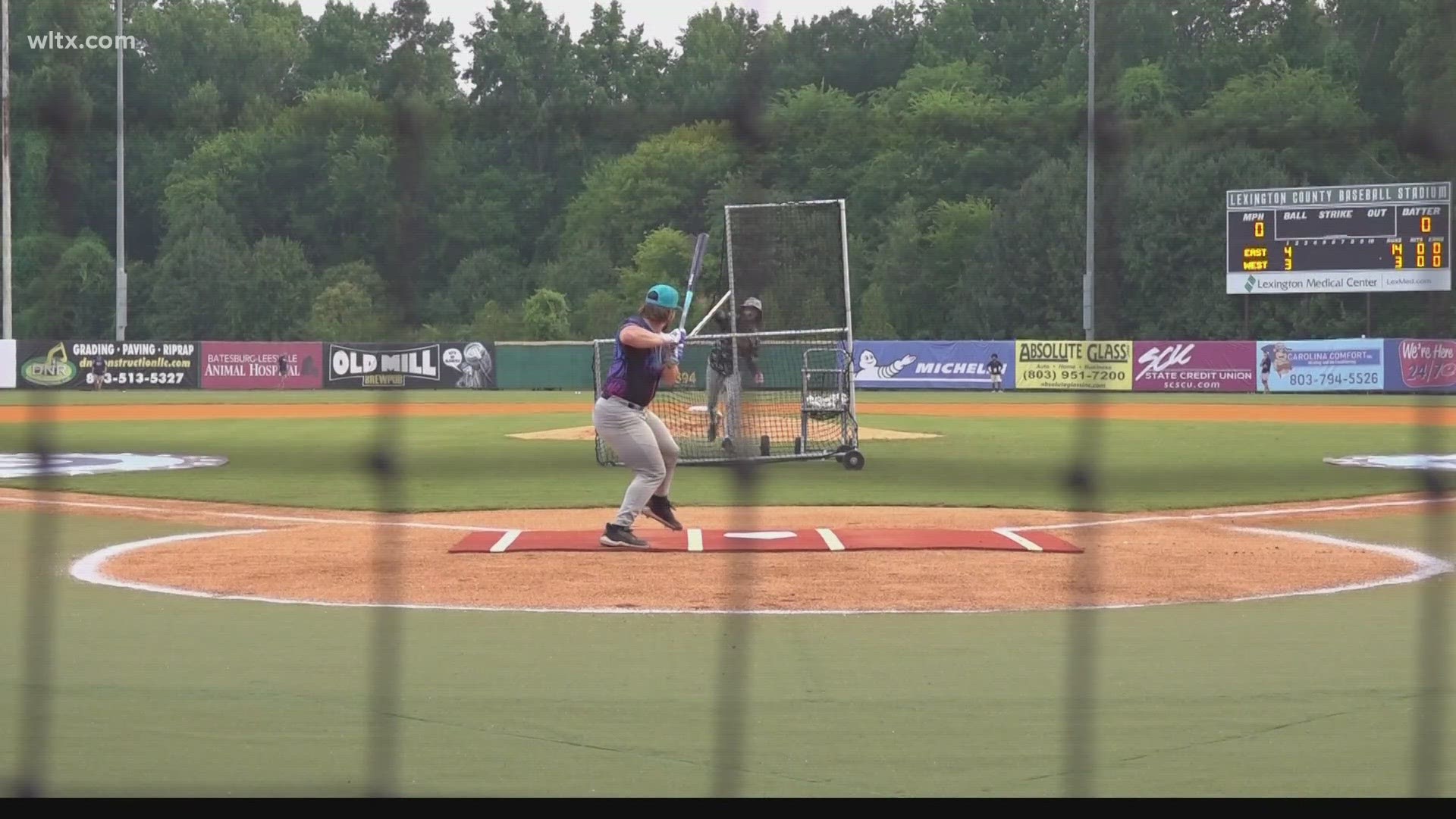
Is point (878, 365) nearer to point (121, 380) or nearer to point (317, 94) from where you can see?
point (121, 380)

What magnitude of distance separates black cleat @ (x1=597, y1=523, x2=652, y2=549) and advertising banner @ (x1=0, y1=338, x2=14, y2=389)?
31406mm

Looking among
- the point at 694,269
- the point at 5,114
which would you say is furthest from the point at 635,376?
the point at 694,269

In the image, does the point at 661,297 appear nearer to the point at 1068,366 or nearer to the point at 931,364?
the point at 1068,366

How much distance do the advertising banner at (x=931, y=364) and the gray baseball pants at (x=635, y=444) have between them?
2919 cm

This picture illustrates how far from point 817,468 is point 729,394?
8.14ft

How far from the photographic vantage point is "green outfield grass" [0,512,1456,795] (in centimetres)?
466

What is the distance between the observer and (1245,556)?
33.8ft

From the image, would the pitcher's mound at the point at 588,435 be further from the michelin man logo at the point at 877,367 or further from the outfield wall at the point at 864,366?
the michelin man logo at the point at 877,367

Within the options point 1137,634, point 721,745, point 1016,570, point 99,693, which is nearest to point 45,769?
point 99,693

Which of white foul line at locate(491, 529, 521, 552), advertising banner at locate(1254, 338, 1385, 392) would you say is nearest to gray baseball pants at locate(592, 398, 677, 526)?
white foul line at locate(491, 529, 521, 552)

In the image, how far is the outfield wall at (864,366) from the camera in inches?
1453

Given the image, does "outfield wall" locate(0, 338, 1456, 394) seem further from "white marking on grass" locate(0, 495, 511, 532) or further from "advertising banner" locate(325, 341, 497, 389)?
"white marking on grass" locate(0, 495, 511, 532)

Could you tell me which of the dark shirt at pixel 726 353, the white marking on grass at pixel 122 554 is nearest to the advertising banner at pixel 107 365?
the dark shirt at pixel 726 353

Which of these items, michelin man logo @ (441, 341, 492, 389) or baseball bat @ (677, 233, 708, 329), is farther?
michelin man logo @ (441, 341, 492, 389)
